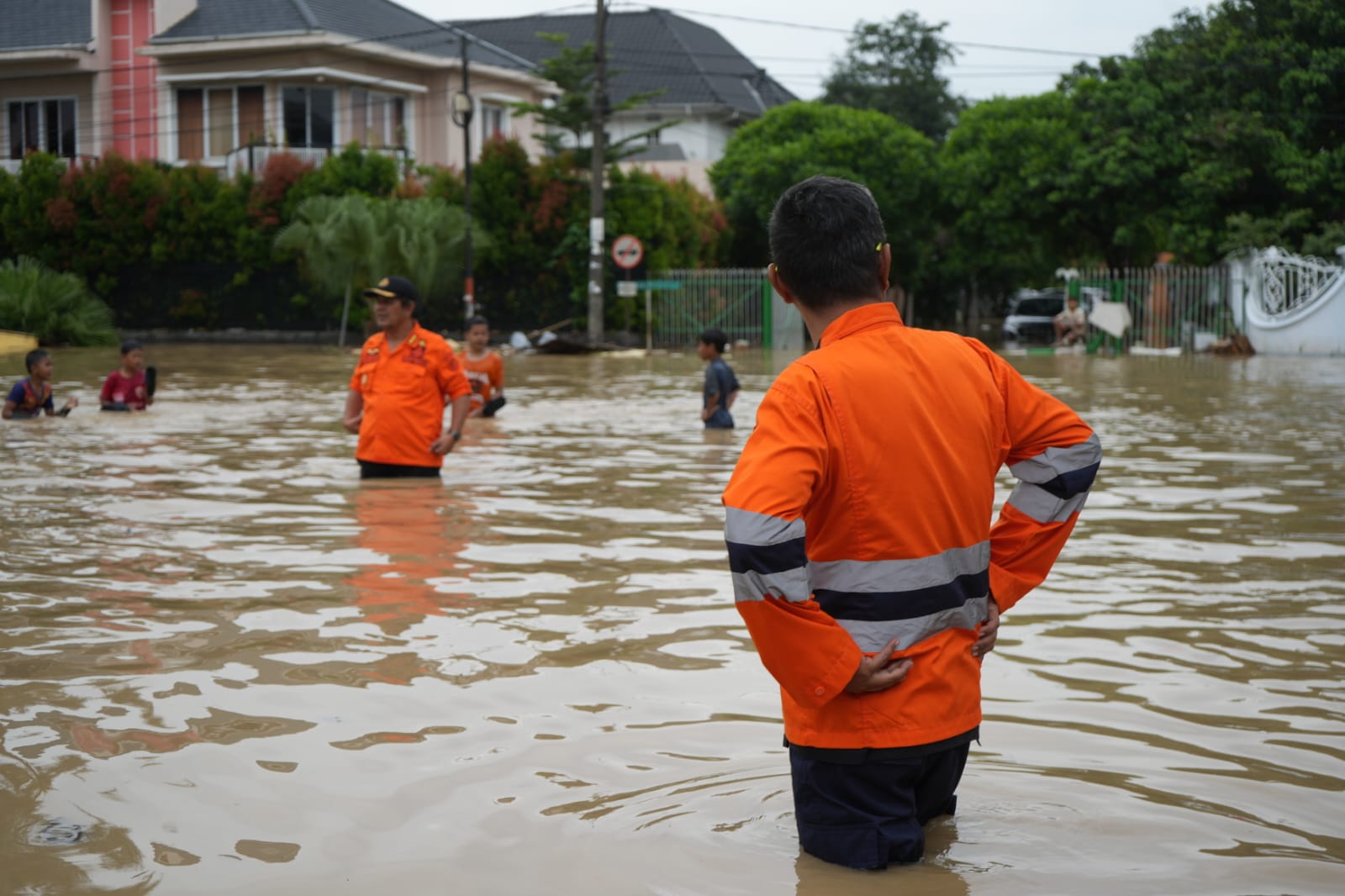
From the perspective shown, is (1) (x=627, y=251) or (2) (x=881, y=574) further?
(1) (x=627, y=251)

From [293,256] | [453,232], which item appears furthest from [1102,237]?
[293,256]

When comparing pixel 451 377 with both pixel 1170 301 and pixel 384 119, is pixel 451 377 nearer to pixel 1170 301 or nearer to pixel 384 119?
pixel 1170 301

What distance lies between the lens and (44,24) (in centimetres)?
4588

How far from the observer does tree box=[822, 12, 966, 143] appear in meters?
70.9

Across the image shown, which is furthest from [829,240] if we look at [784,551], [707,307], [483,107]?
[483,107]

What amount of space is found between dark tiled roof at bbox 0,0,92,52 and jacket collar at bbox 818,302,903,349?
1801 inches

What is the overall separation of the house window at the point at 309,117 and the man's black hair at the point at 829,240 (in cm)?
4177

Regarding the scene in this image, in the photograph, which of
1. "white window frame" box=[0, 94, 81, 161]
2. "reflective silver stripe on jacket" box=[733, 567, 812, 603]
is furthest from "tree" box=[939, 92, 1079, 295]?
"reflective silver stripe on jacket" box=[733, 567, 812, 603]

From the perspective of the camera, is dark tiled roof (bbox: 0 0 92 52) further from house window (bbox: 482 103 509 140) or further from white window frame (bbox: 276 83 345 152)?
house window (bbox: 482 103 509 140)

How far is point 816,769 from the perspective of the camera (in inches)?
138

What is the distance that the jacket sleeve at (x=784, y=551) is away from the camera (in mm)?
3172

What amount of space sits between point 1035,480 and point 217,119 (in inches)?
1720

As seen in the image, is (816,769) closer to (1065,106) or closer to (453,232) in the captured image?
(453,232)

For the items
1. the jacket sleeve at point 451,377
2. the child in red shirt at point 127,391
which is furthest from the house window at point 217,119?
the jacket sleeve at point 451,377
